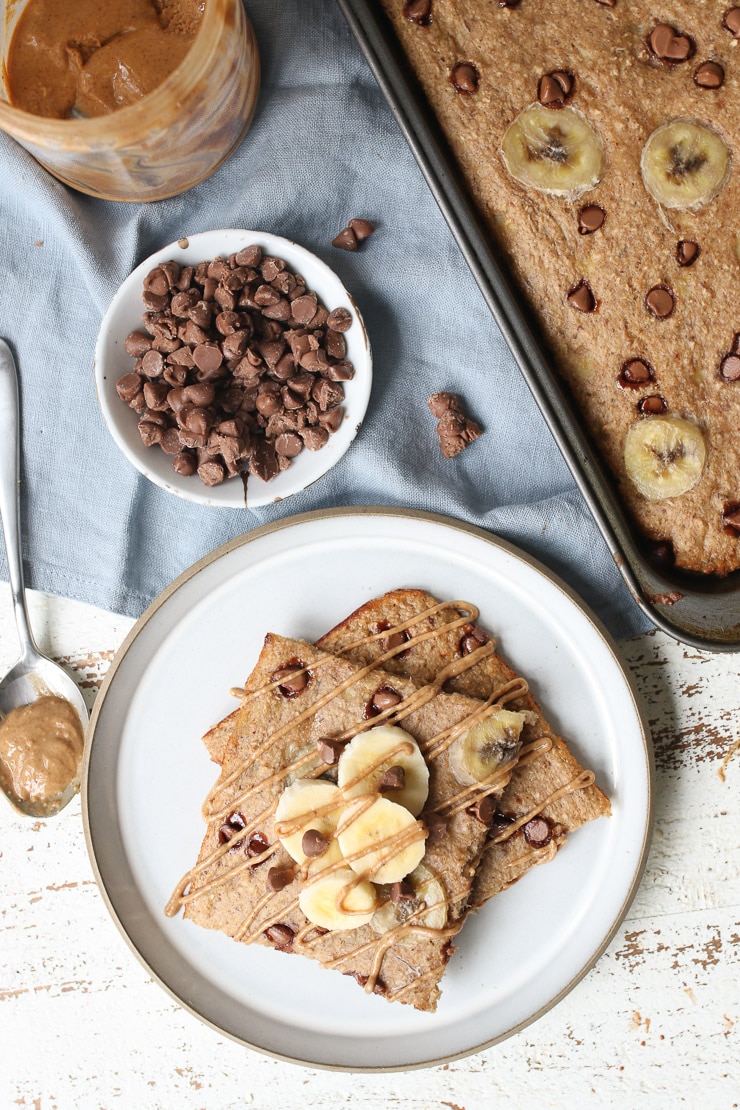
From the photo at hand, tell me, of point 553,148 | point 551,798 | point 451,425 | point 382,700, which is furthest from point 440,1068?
point 553,148

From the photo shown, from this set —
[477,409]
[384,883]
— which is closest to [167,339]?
[477,409]

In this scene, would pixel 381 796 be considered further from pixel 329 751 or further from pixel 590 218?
pixel 590 218

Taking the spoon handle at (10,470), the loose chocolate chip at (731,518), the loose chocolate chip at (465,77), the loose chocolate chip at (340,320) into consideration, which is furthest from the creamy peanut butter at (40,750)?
the loose chocolate chip at (465,77)

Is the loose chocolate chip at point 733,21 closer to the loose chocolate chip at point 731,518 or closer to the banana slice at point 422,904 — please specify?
the loose chocolate chip at point 731,518

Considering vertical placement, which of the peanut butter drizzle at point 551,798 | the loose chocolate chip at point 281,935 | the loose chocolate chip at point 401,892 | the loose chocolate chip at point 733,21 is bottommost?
the loose chocolate chip at point 281,935

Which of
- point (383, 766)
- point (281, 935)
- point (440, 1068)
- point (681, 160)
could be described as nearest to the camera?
point (681, 160)

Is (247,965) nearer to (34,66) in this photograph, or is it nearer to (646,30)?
(34,66)

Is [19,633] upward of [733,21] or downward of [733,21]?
downward
